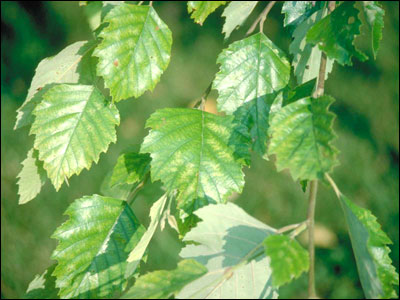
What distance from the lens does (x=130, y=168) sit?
98cm

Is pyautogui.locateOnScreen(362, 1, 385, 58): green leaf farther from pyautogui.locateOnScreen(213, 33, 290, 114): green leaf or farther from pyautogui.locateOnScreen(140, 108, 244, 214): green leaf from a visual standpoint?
pyautogui.locateOnScreen(140, 108, 244, 214): green leaf

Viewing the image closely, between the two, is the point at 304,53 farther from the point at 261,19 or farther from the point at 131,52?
the point at 131,52

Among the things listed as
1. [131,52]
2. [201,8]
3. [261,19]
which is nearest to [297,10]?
[261,19]

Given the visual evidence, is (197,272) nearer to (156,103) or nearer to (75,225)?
(75,225)

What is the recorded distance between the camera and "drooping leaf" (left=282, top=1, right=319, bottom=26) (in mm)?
942

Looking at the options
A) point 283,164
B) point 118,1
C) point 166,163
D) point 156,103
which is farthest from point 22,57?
point 283,164

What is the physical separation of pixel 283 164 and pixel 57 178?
44 cm

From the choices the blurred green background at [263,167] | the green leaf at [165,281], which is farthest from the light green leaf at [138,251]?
the blurred green background at [263,167]

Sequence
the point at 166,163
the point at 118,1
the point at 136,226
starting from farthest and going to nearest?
the point at 118,1 → the point at 136,226 → the point at 166,163

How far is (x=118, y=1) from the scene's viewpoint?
1198mm

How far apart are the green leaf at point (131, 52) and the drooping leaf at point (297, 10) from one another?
23 centimetres

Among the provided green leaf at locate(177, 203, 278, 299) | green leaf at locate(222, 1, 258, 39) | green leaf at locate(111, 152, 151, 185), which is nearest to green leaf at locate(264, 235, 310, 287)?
green leaf at locate(177, 203, 278, 299)

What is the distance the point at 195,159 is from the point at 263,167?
5.65 feet

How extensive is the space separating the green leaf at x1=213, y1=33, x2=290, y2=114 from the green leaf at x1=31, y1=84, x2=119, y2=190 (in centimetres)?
22
